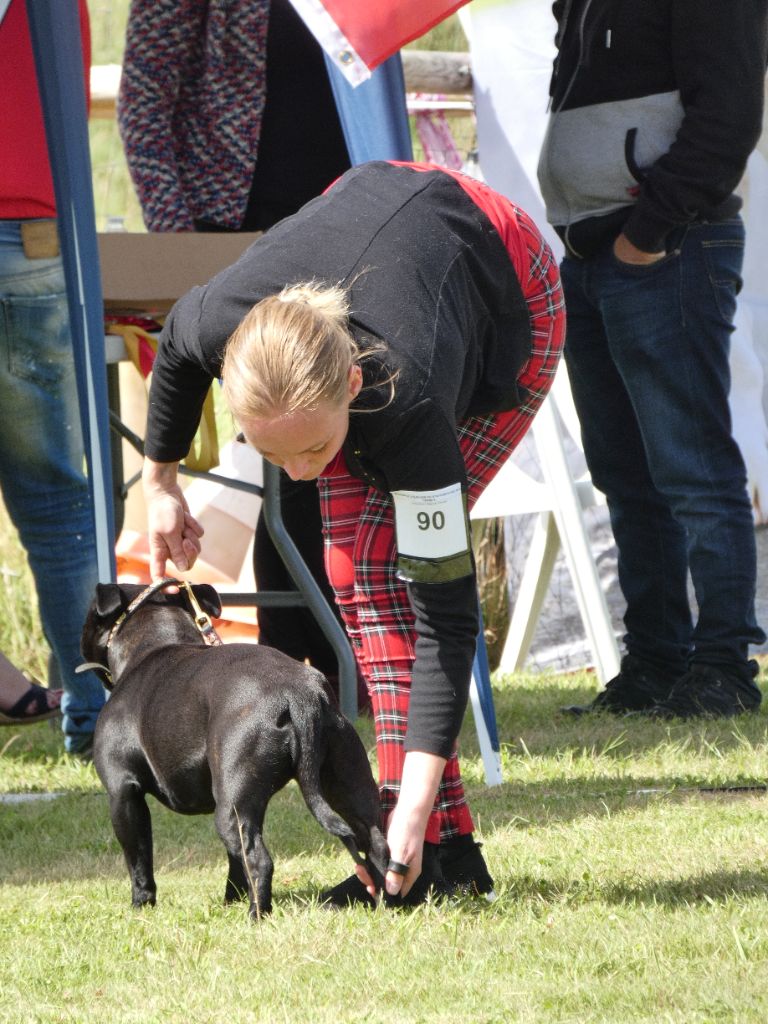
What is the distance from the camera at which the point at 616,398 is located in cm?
420

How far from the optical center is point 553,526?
5.09 meters

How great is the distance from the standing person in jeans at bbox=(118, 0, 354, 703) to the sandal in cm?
139

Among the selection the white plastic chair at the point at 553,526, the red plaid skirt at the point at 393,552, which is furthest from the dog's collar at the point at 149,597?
the white plastic chair at the point at 553,526

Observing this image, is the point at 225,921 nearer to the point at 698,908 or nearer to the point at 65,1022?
the point at 65,1022

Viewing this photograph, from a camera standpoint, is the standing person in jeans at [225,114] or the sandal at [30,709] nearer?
the sandal at [30,709]

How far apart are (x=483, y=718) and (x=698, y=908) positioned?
1.15 m

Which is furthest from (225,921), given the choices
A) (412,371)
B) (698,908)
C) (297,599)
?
(297,599)

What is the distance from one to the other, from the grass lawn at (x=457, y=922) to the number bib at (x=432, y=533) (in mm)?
571

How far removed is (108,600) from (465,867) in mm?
839

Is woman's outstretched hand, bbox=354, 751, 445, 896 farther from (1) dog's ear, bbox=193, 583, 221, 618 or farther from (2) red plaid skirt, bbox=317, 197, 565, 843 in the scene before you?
(1) dog's ear, bbox=193, 583, 221, 618

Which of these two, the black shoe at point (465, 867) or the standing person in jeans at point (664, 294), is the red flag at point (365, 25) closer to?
the standing person in jeans at point (664, 294)

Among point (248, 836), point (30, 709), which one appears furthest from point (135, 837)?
point (30, 709)

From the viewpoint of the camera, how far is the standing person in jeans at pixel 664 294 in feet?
11.7

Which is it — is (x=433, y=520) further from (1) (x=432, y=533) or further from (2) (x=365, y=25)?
(2) (x=365, y=25)
